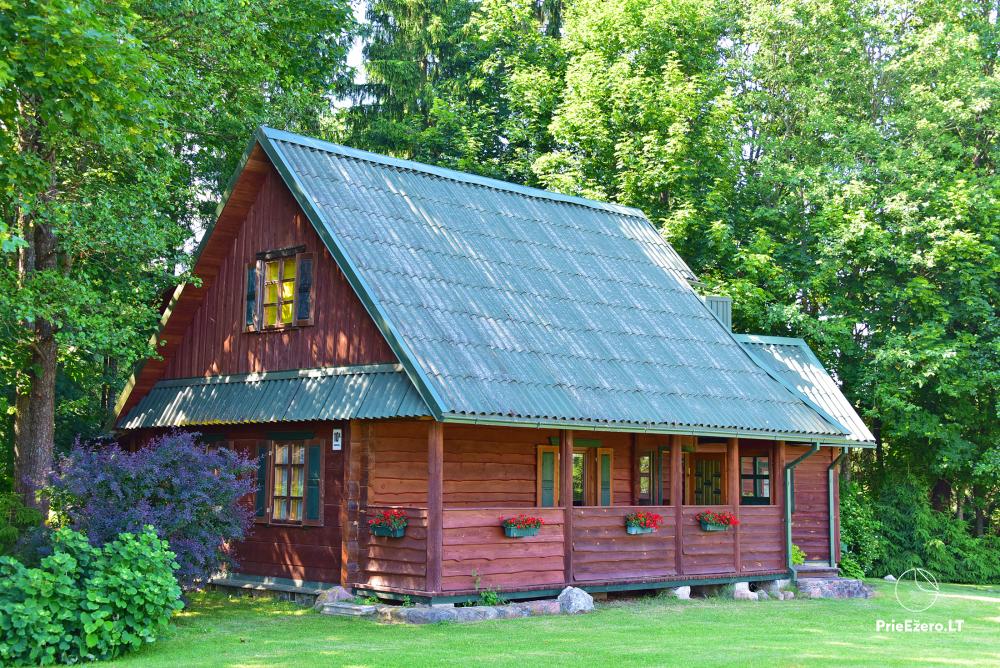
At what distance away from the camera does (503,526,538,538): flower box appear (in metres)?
16.8

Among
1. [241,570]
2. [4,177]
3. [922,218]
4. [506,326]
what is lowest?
[241,570]

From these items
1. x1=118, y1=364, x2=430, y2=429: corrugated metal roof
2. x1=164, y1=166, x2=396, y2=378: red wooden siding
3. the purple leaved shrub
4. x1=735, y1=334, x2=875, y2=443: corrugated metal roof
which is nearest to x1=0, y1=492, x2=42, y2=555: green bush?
the purple leaved shrub

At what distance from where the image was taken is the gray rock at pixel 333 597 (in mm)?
16766

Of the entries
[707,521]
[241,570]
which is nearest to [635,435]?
[707,521]

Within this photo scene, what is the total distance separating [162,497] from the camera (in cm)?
1566

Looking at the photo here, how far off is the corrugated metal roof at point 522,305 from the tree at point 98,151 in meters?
2.53

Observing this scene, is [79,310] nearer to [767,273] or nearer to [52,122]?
[52,122]

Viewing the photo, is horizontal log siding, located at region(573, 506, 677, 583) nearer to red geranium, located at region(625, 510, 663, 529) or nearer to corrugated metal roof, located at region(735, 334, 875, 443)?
red geranium, located at region(625, 510, 663, 529)

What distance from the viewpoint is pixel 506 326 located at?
1842 cm

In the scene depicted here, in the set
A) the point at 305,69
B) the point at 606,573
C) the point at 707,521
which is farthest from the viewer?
the point at 305,69

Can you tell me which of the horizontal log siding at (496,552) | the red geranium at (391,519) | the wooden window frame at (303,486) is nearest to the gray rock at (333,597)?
the red geranium at (391,519)

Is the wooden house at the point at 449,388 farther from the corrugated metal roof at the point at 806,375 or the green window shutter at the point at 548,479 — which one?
the corrugated metal roof at the point at 806,375

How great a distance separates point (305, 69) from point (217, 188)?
3898 millimetres

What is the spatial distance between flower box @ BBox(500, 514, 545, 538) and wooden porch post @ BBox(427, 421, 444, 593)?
3.85 feet
